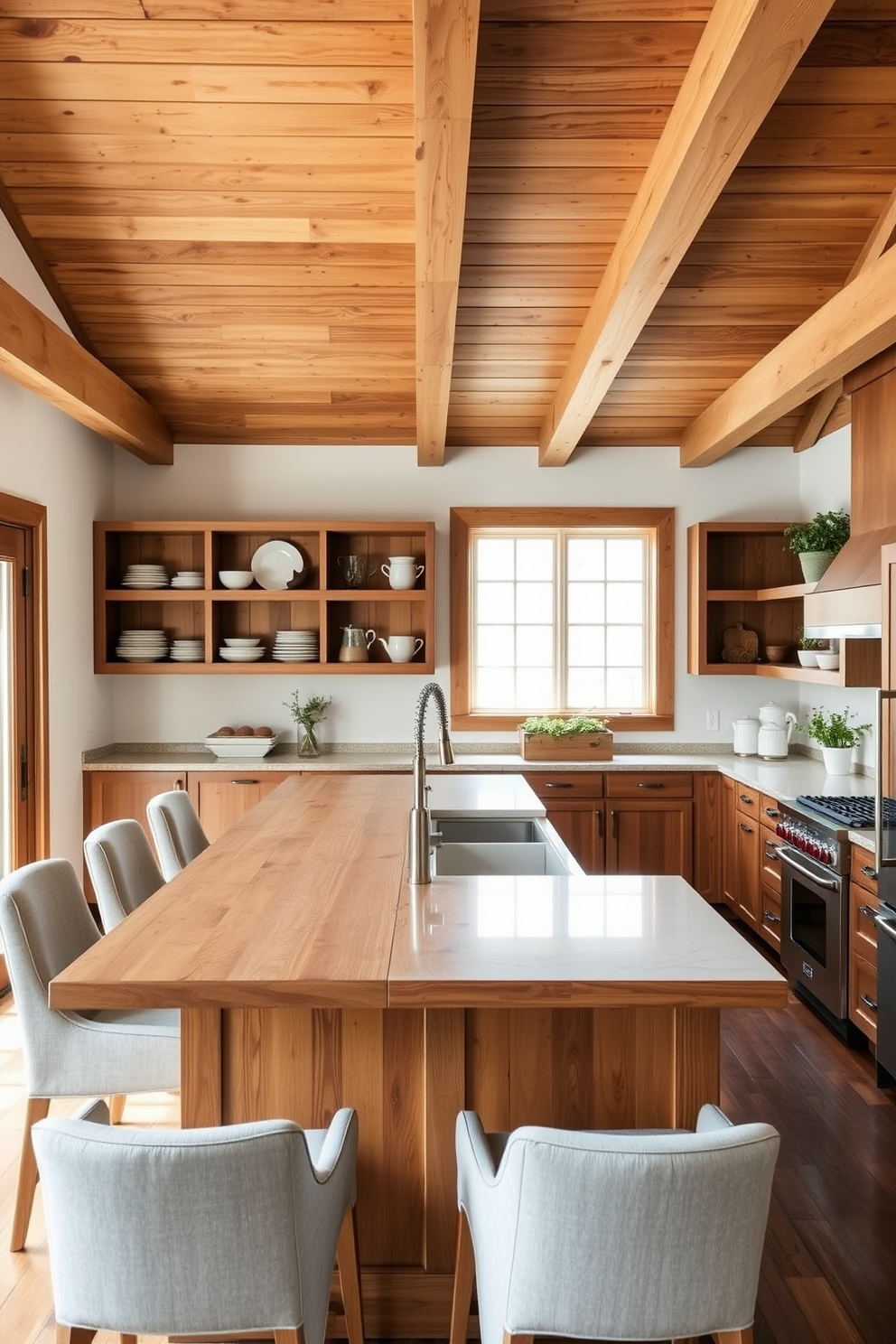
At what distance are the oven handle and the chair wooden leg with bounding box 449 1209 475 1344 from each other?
236 centimetres

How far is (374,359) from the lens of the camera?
496cm

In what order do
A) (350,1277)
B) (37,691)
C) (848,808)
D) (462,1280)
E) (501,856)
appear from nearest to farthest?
(462,1280) → (350,1277) → (501,856) → (848,808) → (37,691)

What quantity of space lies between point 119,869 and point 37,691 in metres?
2.11

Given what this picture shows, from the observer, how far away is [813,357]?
367 cm

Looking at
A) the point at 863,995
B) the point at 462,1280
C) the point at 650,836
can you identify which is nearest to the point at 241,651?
the point at 650,836

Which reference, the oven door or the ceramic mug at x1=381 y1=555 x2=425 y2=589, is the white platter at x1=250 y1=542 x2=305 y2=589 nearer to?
the ceramic mug at x1=381 y1=555 x2=425 y2=589

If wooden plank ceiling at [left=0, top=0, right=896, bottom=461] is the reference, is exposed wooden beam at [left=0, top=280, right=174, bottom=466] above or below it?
below

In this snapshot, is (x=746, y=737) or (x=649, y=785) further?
(x=746, y=737)

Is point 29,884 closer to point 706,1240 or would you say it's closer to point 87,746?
point 706,1240

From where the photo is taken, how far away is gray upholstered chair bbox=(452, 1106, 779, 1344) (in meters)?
1.21

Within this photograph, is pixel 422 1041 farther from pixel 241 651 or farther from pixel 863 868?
pixel 241 651

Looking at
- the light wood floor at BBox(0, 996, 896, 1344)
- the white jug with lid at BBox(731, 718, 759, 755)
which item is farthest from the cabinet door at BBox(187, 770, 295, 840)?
the white jug with lid at BBox(731, 718, 759, 755)

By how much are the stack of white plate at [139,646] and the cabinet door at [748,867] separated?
3.37 metres

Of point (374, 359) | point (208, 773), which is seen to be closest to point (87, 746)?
point (208, 773)
